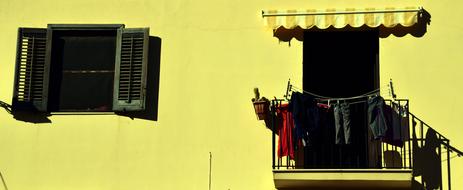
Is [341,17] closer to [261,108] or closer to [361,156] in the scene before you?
[261,108]

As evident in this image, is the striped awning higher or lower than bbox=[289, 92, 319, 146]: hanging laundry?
higher

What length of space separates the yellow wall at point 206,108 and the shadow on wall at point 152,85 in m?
0.08

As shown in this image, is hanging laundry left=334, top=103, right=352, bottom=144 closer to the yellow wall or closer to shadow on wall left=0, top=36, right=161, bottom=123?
the yellow wall

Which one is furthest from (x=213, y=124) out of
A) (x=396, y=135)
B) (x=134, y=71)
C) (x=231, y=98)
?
(x=396, y=135)

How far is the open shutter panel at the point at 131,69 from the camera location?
1462cm

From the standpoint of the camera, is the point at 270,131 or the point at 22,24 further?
the point at 22,24

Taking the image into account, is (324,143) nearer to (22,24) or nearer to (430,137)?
(430,137)

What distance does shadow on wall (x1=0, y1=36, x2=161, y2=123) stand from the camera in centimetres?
1464

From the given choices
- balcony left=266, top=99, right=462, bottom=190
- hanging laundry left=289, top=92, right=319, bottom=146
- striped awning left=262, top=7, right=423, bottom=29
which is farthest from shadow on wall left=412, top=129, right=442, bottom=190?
striped awning left=262, top=7, right=423, bottom=29

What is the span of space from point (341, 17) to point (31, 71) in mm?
5142

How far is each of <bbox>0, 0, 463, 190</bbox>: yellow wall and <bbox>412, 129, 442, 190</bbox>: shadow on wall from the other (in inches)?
9.5

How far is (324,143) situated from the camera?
14.1m

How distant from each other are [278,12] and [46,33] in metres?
3.87

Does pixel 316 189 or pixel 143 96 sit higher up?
pixel 143 96
